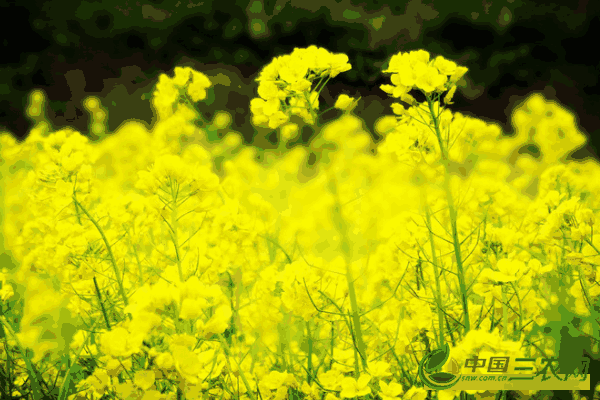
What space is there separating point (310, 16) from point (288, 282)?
17.1ft

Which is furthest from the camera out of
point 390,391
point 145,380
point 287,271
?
point 287,271

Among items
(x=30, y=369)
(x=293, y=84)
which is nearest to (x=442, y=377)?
(x=293, y=84)

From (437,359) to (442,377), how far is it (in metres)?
0.04

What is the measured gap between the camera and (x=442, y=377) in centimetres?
113

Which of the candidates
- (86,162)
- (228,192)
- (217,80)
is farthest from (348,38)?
(86,162)

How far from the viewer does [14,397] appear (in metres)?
1.52

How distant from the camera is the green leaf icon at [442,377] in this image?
1.12 meters

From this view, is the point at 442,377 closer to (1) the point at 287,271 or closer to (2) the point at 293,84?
(1) the point at 287,271

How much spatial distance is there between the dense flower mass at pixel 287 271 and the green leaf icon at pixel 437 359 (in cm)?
6

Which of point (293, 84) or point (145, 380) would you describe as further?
point (293, 84)

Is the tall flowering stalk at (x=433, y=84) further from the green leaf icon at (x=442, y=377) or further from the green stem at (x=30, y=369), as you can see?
the green stem at (x=30, y=369)

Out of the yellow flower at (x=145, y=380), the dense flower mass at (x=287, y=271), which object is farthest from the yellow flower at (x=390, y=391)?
the yellow flower at (x=145, y=380)

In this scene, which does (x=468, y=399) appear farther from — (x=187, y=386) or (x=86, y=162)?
(x=86, y=162)

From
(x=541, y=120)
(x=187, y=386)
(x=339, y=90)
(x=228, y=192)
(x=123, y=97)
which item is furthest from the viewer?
(x=123, y=97)
